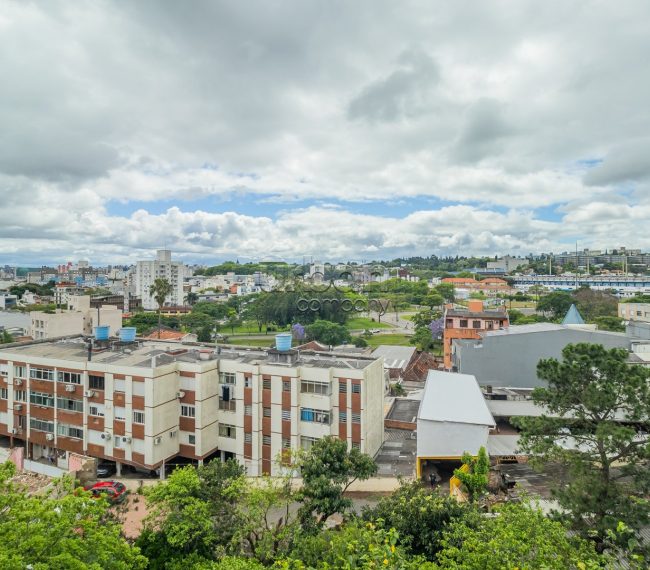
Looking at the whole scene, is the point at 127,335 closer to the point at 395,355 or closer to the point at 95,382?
the point at 95,382

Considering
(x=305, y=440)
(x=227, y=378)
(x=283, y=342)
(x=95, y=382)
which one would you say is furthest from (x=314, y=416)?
(x=95, y=382)

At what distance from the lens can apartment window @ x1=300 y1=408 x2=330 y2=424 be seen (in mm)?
21266

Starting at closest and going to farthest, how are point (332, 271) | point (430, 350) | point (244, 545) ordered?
point (244, 545)
point (430, 350)
point (332, 271)

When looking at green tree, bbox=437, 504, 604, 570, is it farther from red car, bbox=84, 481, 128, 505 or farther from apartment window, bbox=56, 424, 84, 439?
apartment window, bbox=56, 424, 84, 439

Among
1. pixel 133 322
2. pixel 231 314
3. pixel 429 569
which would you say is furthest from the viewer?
pixel 231 314

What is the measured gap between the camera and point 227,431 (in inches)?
909

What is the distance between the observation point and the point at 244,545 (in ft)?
42.9

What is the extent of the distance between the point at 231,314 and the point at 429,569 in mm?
75811

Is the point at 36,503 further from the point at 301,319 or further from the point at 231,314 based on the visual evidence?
the point at 231,314

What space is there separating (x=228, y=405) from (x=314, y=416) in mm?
4745

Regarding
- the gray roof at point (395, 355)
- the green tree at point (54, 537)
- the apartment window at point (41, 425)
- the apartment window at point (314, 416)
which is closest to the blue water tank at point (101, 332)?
the apartment window at point (41, 425)

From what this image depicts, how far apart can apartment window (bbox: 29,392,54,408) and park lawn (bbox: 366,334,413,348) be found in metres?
41.6

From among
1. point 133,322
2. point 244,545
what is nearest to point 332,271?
point 133,322

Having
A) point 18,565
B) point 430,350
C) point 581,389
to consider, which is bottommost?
point 430,350
